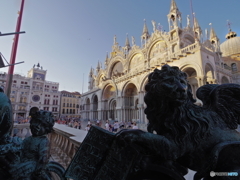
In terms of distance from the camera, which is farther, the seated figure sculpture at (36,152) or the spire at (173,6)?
the spire at (173,6)

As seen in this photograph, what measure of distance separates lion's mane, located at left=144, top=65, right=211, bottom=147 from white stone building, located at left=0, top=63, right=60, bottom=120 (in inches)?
1716

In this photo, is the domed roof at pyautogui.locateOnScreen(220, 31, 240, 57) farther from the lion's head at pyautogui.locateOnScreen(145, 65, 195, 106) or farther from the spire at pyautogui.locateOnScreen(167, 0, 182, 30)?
the lion's head at pyautogui.locateOnScreen(145, 65, 195, 106)

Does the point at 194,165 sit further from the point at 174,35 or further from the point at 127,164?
the point at 174,35

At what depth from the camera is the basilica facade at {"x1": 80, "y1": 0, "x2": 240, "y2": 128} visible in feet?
43.6

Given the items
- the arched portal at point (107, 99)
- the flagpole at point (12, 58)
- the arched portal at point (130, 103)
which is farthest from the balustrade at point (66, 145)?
the arched portal at point (107, 99)

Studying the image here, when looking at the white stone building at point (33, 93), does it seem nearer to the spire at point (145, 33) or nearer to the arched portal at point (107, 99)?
the arched portal at point (107, 99)

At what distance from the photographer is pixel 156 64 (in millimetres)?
15992

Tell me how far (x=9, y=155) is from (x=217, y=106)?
170 cm

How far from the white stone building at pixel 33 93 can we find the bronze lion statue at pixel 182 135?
1716 inches

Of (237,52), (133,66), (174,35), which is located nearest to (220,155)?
(174,35)

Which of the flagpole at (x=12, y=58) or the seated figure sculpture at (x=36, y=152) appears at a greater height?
the flagpole at (x=12, y=58)

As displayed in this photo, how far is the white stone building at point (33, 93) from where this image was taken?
38.1 meters

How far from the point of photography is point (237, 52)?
26.9m

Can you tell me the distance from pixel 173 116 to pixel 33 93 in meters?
48.9
